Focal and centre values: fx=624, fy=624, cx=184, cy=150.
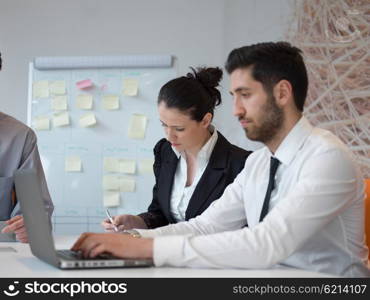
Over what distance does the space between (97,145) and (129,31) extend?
2.61 ft

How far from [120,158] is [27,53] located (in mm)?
991

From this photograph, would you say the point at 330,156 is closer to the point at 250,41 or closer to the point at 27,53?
the point at 250,41

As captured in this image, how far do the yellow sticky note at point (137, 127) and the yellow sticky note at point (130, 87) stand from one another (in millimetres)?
151

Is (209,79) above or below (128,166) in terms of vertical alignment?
above

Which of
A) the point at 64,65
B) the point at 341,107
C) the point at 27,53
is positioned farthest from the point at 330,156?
the point at 27,53

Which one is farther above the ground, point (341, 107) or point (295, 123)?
point (295, 123)

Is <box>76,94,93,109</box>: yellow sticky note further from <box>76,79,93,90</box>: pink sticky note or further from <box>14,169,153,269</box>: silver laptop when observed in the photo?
<box>14,169,153,269</box>: silver laptop

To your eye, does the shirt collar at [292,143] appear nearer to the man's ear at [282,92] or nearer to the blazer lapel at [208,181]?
the man's ear at [282,92]

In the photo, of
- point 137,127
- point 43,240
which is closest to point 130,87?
point 137,127

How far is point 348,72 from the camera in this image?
3.57m

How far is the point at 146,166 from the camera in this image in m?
4.02

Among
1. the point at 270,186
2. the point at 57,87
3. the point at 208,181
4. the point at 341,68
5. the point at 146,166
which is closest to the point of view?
the point at 270,186

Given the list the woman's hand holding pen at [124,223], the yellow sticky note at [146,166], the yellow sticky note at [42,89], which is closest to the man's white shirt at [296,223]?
the woman's hand holding pen at [124,223]

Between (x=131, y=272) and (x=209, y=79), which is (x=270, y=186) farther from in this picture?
(x=209, y=79)
